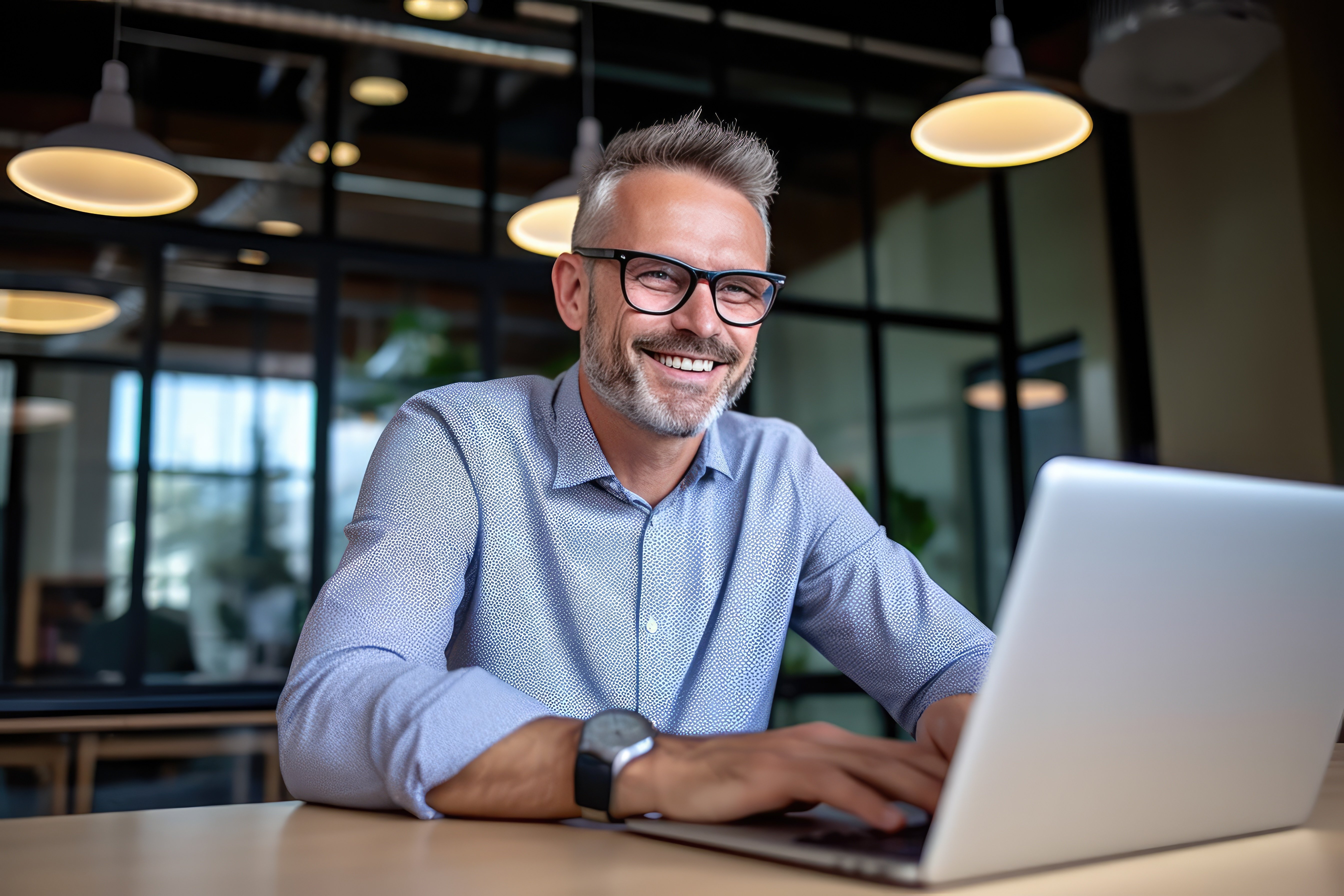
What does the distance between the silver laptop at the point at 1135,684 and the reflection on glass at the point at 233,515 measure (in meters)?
7.59

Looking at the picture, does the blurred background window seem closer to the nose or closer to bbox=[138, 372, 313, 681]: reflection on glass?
bbox=[138, 372, 313, 681]: reflection on glass

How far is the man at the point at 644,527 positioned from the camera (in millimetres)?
1156

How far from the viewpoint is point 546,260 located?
5.51 metres

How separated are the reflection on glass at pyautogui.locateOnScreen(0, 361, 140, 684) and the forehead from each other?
7383 millimetres

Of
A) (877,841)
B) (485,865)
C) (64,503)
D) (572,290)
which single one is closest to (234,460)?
(64,503)

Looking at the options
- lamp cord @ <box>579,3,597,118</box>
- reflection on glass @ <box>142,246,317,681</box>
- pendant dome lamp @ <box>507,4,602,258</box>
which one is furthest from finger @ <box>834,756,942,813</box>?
reflection on glass @ <box>142,246,317,681</box>

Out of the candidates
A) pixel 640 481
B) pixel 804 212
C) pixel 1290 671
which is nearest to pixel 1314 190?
pixel 804 212

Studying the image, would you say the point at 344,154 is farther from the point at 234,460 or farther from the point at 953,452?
the point at 234,460

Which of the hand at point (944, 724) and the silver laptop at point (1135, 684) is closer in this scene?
the silver laptop at point (1135, 684)

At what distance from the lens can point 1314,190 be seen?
4734mm

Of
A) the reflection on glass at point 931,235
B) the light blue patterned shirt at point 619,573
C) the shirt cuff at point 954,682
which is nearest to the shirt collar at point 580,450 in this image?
the light blue patterned shirt at point 619,573

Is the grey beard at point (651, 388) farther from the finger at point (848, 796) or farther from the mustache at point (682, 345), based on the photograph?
the finger at point (848, 796)

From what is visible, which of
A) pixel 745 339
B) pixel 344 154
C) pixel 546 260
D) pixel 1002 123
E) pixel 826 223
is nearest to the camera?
pixel 745 339

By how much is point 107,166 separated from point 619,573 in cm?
274
